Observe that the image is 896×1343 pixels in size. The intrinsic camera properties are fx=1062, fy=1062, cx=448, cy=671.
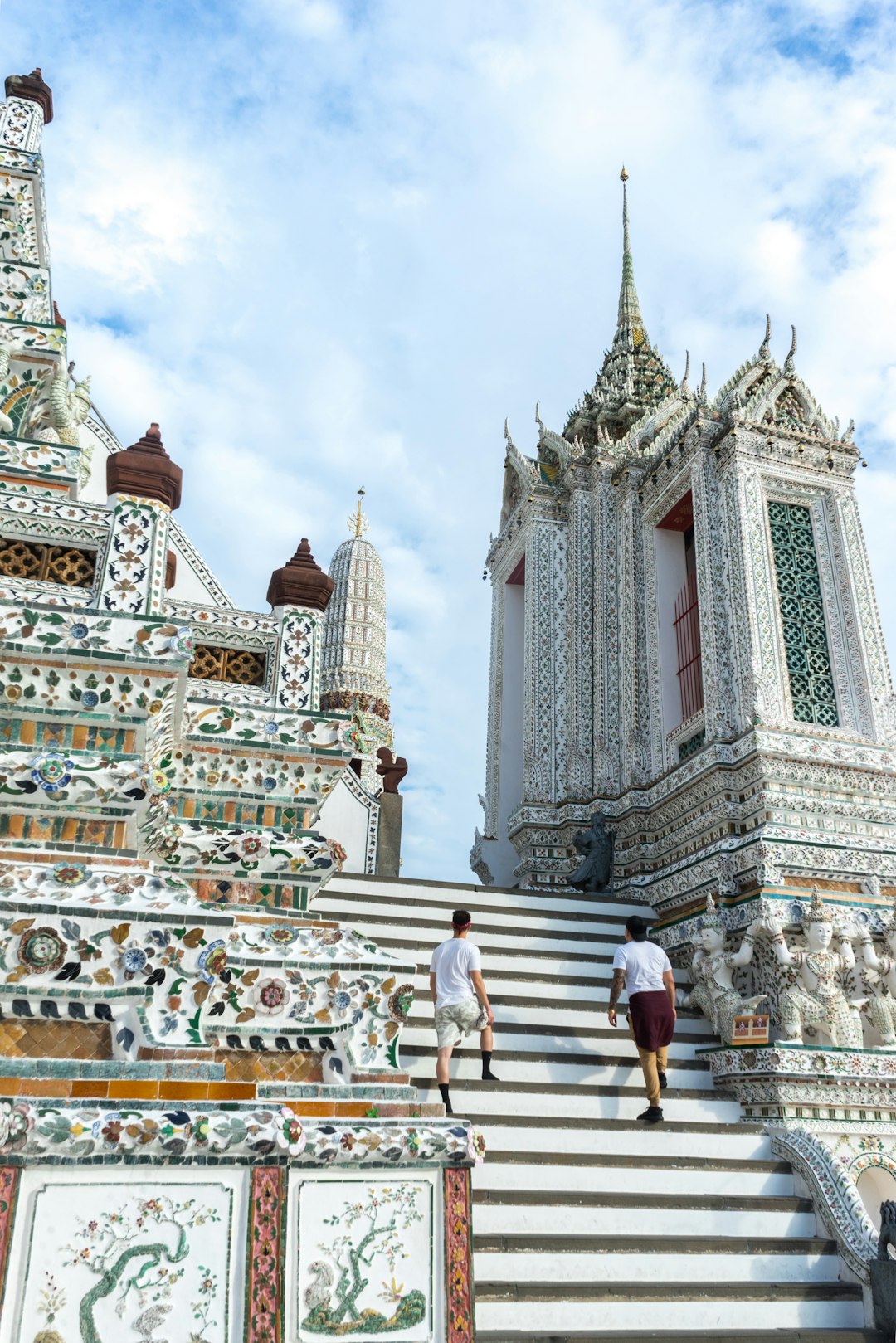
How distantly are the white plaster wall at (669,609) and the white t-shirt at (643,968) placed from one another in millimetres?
3923

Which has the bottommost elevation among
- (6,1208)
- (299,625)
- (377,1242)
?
(377,1242)

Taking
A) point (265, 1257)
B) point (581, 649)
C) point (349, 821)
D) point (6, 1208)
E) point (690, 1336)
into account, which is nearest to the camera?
point (6, 1208)

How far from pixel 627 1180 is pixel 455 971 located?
1181 mm

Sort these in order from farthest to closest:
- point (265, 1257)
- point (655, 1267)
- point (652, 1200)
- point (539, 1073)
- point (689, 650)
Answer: point (689, 650)
point (539, 1073)
point (652, 1200)
point (655, 1267)
point (265, 1257)

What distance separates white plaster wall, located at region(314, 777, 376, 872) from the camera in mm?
9547

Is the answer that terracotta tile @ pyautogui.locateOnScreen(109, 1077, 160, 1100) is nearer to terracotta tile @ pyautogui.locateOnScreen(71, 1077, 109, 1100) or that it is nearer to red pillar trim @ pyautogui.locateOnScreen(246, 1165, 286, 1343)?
terracotta tile @ pyautogui.locateOnScreen(71, 1077, 109, 1100)

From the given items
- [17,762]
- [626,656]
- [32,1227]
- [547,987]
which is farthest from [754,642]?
[32,1227]

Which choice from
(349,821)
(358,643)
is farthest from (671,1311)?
(358,643)

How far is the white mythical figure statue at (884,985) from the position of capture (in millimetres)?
6152

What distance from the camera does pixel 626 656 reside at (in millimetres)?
9820

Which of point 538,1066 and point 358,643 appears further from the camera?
point 358,643

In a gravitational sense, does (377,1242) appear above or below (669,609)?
below

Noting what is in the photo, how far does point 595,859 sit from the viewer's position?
8.95 metres

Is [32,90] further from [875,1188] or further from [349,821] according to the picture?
[875,1188]
